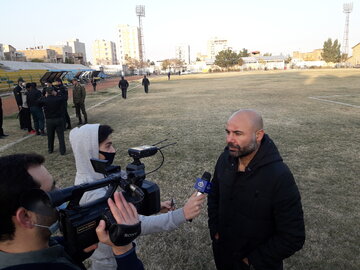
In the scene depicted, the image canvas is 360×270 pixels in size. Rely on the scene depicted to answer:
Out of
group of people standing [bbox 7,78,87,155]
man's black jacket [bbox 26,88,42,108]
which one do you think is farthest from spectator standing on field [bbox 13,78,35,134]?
man's black jacket [bbox 26,88,42,108]

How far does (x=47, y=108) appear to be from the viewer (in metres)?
7.22

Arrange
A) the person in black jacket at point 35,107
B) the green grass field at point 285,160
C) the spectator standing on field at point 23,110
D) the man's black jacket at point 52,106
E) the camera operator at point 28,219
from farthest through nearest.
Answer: the spectator standing on field at point 23,110 → the person in black jacket at point 35,107 → the man's black jacket at point 52,106 → the green grass field at point 285,160 → the camera operator at point 28,219

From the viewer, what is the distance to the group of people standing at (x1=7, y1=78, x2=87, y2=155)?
7.31m

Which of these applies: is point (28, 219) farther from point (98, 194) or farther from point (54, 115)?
point (54, 115)

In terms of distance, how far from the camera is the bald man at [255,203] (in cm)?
205

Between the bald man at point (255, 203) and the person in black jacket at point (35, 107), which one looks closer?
the bald man at point (255, 203)

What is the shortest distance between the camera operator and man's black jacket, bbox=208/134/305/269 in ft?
3.87

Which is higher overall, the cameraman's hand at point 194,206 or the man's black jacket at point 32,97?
the man's black jacket at point 32,97

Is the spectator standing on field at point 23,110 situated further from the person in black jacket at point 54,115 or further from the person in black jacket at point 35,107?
the person in black jacket at point 54,115

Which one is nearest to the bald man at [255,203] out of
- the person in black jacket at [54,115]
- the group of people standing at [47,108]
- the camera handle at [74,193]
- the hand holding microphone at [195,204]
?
the hand holding microphone at [195,204]

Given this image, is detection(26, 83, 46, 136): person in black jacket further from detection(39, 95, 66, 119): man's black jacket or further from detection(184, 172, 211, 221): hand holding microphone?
detection(184, 172, 211, 221): hand holding microphone

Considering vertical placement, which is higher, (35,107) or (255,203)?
(35,107)

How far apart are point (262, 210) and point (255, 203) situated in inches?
3.0

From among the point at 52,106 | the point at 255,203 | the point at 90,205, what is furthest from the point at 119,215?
the point at 52,106
